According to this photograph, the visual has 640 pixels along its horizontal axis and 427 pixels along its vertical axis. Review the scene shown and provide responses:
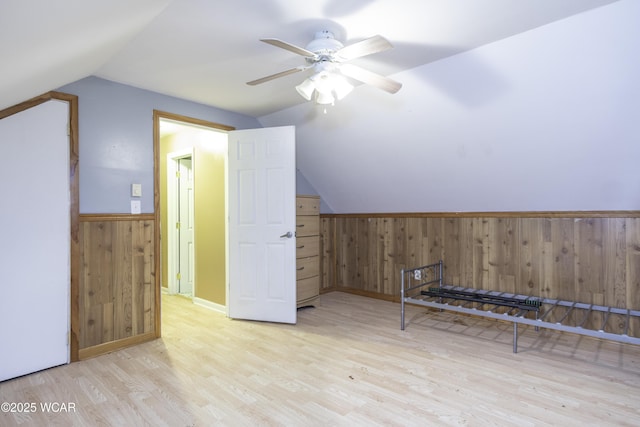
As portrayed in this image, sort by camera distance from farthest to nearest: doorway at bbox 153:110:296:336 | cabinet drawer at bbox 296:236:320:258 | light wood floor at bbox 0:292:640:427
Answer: cabinet drawer at bbox 296:236:320:258
doorway at bbox 153:110:296:336
light wood floor at bbox 0:292:640:427

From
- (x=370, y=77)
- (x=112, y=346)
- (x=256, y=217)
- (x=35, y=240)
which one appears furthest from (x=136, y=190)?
(x=370, y=77)

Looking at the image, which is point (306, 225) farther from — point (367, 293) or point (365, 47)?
point (365, 47)

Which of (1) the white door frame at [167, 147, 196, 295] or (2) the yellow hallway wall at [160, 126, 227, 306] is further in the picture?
(1) the white door frame at [167, 147, 196, 295]

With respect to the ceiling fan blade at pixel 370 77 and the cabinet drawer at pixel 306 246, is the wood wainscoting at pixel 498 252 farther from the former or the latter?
the ceiling fan blade at pixel 370 77

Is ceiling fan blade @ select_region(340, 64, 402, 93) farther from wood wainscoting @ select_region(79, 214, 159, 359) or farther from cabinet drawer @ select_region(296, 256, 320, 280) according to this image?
cabinet drawer @ select_region(296, 256, 320, 280)

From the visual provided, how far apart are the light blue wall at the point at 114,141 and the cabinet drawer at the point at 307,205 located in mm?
1543

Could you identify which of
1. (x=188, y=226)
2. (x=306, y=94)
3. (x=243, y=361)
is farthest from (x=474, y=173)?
(x=188, y=226)

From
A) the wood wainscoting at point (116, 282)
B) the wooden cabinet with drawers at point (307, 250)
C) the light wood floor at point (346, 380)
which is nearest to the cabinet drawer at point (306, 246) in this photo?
the wooden cabinet with drawers at point (307, 250)

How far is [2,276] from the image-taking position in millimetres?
2316

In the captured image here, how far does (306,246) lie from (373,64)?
2160 millimetres

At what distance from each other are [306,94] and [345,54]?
460 millimetres

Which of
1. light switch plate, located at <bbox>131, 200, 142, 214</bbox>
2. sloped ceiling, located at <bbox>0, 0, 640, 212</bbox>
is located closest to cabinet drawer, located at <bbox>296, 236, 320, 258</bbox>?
sloped ceiling, located at <bbox>0, 0, 640, 212</bbox>

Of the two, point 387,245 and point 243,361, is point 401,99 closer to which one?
point 387,245

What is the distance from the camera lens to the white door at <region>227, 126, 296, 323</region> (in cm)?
342
